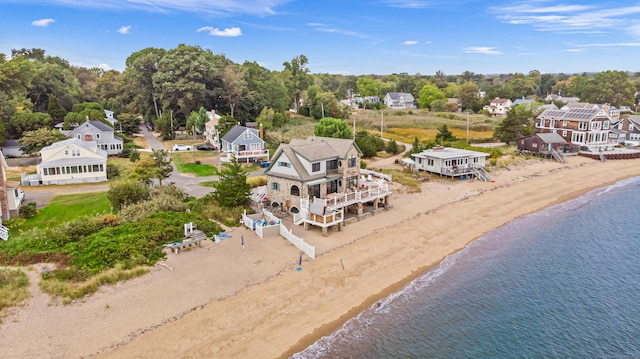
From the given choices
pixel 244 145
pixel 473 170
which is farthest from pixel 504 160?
pixel 244 145

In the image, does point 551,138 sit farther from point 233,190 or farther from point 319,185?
point 233,190

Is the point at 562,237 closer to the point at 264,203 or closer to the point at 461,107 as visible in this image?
the point at 264,203

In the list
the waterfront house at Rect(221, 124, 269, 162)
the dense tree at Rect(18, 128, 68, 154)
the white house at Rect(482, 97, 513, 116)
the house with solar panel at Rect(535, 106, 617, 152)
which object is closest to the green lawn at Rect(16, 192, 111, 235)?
the dense tree at Rect(18, 128, 68, 154)

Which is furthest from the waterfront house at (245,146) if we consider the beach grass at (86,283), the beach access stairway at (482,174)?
the beach grass at (86,283)

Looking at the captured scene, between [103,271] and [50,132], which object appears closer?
[103,271]

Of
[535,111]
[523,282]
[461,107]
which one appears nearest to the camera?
[523,282]

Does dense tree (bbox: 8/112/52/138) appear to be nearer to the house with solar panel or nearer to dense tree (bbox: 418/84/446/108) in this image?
the house with solar panel

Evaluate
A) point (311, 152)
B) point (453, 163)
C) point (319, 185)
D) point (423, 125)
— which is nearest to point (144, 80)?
point (423, 125)
